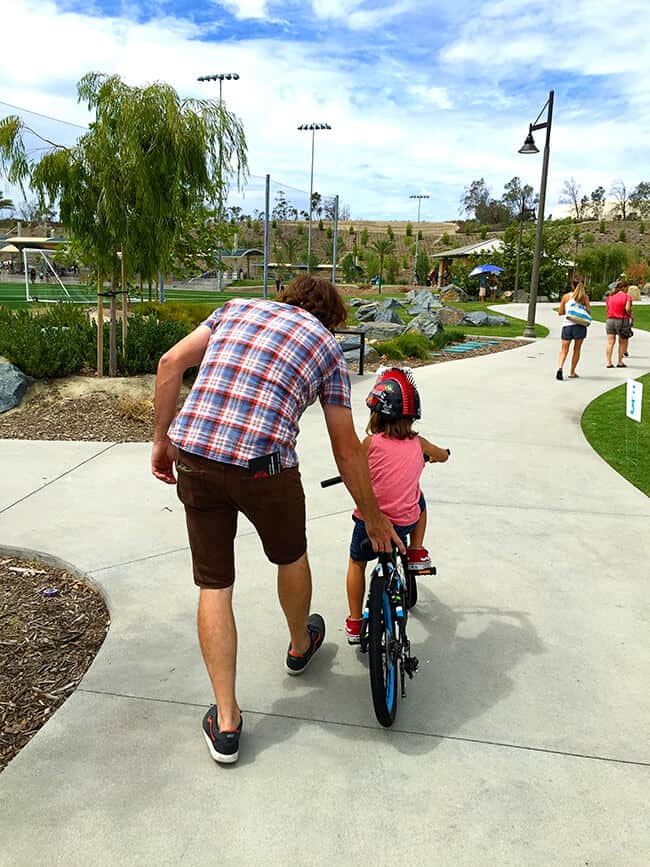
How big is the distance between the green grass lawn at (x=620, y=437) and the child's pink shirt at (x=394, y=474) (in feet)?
11.5

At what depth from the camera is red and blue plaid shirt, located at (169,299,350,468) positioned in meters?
2.46

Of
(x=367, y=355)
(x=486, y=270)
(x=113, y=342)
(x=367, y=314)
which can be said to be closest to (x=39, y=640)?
(x=113, y=342)

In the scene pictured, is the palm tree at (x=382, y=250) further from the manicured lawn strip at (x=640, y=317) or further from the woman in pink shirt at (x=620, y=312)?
the woman in pink shirt at (x=620, y=312)

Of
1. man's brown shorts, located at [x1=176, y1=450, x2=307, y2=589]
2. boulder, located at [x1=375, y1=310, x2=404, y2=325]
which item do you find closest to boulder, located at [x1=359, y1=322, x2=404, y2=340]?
boulder, located at [x1=375, y1=310, x2=404, y2=325]

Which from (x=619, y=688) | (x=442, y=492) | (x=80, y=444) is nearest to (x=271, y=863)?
(x=619, y=688)

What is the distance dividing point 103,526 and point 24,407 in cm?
396

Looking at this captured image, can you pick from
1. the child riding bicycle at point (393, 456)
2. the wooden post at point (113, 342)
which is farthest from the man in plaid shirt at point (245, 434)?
the wooden post at point (113, 342)

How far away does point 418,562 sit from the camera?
3.51m

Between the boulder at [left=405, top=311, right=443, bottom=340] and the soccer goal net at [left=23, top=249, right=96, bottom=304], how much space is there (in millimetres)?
12557

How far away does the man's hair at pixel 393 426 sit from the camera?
10.3 feet

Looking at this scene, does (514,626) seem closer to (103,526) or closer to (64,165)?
(103,526)

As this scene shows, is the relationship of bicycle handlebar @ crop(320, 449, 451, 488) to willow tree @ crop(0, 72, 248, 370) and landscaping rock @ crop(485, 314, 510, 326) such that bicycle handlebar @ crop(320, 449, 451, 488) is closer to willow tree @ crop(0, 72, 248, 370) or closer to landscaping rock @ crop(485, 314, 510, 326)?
willow tree @ crop(0, 72, 248, 370)

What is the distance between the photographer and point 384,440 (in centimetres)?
316

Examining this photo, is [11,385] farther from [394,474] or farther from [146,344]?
[394,474]
